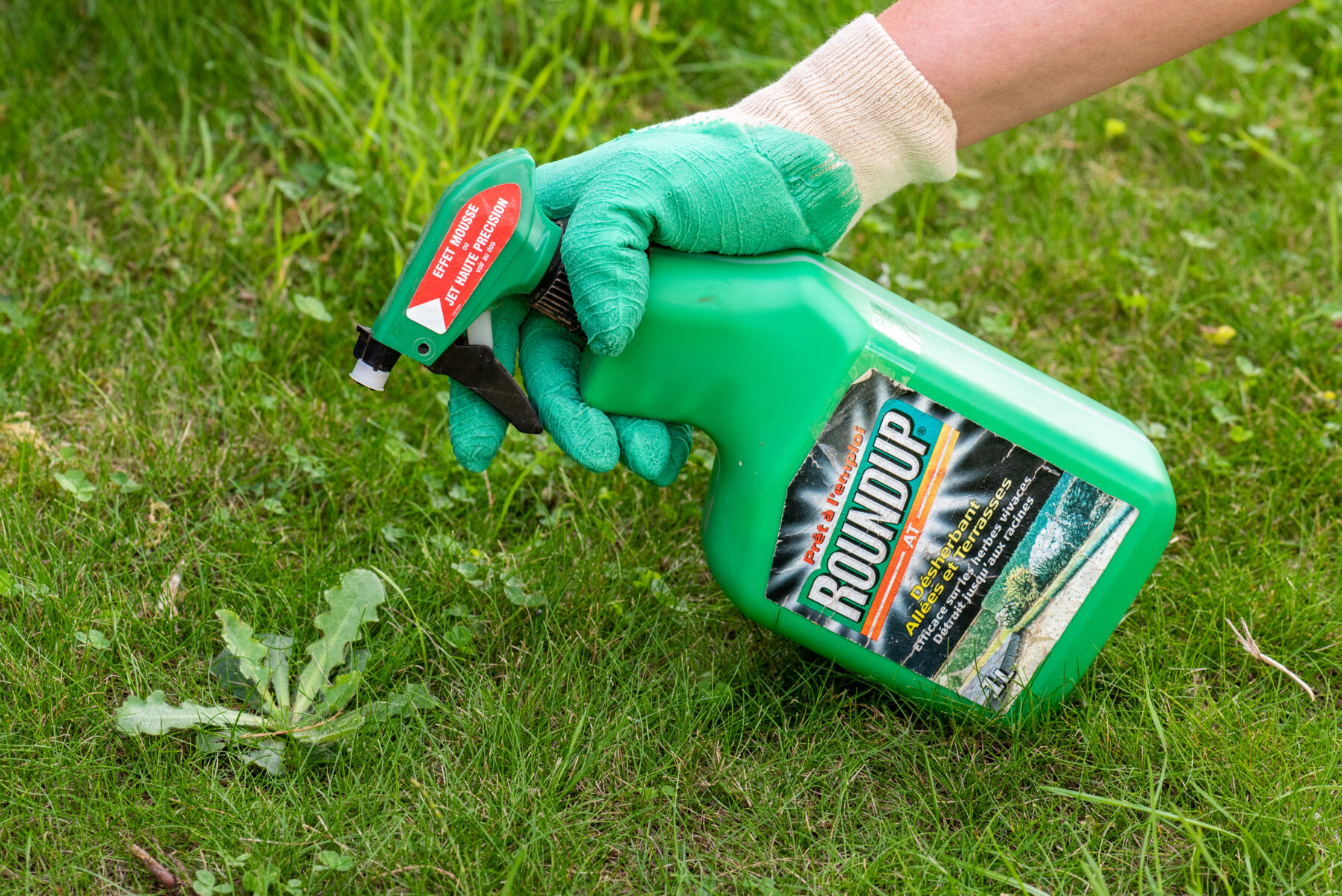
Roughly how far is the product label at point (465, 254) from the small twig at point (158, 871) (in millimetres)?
760

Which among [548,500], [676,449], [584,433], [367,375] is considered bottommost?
[548,500]

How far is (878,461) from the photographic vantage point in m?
1.61

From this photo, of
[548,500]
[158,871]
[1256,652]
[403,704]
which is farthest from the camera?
[548,500]

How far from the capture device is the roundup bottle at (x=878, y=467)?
158 cm

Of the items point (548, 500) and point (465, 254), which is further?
point (548, 500)

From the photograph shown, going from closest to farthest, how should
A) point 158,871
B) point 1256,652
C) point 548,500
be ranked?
point 158,871 < point 1256,652 < point 548,500

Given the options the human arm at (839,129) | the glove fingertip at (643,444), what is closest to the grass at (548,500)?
the glove fingertip at (643,444)

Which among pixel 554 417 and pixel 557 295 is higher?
pixel 557 295

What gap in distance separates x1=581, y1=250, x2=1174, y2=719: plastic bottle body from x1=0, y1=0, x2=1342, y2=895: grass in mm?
164

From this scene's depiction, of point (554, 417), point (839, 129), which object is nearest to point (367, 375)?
point (554, 417)

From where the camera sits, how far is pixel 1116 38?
1685mm

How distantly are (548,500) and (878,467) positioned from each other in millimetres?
720

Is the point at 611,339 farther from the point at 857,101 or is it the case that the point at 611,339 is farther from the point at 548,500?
the point at 548,500

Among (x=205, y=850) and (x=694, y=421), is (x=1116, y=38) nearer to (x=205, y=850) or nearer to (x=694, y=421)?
(x=694, y=421)
